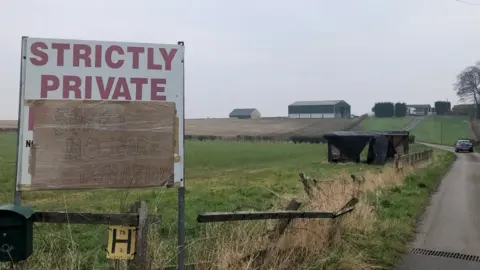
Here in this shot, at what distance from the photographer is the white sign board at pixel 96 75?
415 cm

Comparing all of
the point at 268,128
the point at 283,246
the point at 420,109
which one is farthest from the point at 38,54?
the point at 420,109

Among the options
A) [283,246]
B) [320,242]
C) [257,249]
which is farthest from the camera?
[320,242]

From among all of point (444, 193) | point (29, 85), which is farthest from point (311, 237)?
point (444, 193)

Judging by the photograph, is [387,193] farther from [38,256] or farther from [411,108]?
[411,108]

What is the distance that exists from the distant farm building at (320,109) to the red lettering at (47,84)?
141 m

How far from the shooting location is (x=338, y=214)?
235 inches

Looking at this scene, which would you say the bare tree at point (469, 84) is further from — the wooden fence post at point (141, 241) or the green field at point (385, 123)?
the wooden fence post at point (141, 241)

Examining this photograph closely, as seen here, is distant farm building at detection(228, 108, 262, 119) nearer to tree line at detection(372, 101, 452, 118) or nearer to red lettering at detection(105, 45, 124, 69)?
tree line at detection(372, 101, 452, 118)

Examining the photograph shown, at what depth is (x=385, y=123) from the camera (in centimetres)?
10788

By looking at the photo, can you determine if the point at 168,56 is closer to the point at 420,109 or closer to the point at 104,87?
the point at 104,87

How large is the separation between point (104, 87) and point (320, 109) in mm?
145511

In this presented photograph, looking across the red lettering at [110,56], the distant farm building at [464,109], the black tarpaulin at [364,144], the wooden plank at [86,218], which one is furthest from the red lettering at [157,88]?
the distant farm building at [464,109]

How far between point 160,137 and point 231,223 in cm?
158

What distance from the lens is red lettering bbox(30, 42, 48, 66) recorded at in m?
4.17
